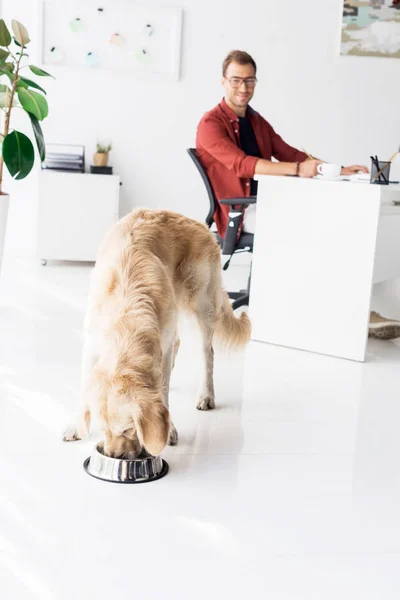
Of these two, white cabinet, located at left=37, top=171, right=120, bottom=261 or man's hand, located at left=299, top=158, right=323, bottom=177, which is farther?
white cabinet, located at left=37, top=171, right=120, bottom=261

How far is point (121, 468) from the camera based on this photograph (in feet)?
6.46

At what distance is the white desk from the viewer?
3334 mm

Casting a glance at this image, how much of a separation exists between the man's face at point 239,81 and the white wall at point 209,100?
174 cm

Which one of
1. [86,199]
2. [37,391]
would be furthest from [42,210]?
[37,391]

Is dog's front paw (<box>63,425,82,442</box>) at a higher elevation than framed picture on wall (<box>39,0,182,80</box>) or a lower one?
lower

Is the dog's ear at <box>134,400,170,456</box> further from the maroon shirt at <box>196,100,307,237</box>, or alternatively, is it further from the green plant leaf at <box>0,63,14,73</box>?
the green plant leaf at <box>0,63,14,73</box>

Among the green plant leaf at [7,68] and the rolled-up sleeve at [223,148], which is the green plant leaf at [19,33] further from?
the rolled-up sleeve at [223,148]

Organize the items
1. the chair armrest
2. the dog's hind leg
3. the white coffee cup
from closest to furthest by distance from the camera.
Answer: the dog's hind leg, the white coffee cup, the chair armrest

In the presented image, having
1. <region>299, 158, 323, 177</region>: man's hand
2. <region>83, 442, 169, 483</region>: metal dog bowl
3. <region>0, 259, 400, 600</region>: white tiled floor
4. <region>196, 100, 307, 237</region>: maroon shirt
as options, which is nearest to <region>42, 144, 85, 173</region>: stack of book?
<region>196, 100, 307, 237</region>: maroon shirt

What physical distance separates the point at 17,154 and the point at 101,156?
5.70 feet

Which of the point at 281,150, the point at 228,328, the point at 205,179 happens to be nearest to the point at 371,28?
the point at 281,150

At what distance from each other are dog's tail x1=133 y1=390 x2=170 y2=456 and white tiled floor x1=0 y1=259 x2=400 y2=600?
19cm

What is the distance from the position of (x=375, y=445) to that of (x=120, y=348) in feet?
3.33

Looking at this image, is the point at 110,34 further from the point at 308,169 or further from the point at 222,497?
the point at 222,497
